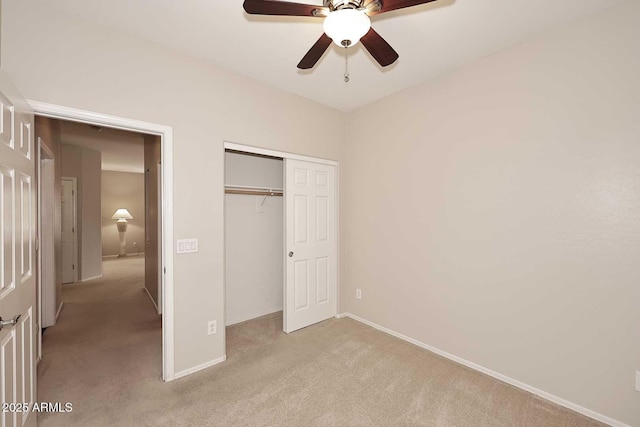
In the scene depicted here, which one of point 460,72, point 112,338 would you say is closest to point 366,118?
point 460,72

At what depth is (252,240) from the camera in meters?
3.62

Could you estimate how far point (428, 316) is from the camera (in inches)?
112

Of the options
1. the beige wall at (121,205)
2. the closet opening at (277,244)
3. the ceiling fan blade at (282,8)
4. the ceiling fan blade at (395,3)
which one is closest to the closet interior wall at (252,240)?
the closet opening at (277,244)

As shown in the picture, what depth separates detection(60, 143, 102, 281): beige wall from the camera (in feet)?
18.7

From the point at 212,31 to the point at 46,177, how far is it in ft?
10.7

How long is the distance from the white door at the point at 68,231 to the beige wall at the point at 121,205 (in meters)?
2.98

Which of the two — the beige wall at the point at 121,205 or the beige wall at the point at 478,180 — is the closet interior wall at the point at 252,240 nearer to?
the beige wall at the point at 478,180

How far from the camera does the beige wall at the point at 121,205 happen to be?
27.5ft

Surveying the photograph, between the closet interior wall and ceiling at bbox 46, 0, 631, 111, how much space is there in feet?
3.98

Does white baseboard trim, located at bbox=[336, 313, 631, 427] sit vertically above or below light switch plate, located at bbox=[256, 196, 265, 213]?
below

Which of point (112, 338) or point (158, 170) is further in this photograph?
point (158, 170)

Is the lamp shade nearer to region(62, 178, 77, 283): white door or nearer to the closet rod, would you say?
region(62, 178, 77, 283): white door

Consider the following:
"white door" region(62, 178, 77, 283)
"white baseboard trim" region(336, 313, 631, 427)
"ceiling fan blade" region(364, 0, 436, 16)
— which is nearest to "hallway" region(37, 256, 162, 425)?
"white door" region(62, 178, 77, 283)

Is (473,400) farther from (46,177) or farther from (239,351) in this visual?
(46,177)
